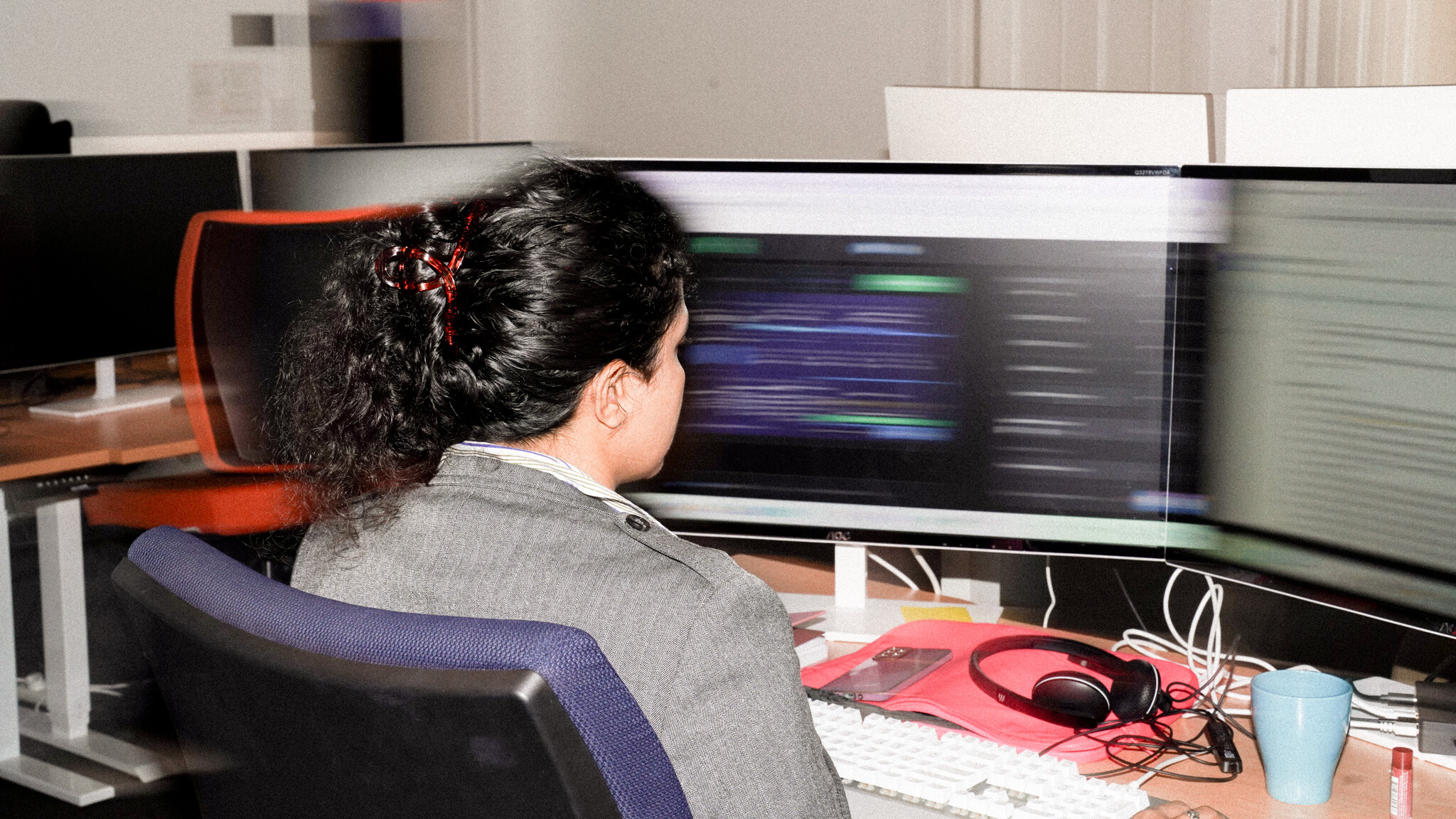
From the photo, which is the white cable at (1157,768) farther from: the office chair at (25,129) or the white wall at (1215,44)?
the office chair at (25,129)

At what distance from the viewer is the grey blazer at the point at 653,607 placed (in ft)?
2.09

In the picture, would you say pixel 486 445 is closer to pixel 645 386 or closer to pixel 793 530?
pixel 645 386

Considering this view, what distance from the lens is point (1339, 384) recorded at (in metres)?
1.04

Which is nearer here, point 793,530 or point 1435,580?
point 1435,580

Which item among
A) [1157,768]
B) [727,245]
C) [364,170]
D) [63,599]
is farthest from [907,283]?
[63,599]

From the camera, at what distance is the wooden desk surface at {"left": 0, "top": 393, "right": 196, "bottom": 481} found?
8.12 ft

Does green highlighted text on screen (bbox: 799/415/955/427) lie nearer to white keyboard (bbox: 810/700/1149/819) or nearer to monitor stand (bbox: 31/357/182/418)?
white keyboard (bbox: 810/700/1149/819)

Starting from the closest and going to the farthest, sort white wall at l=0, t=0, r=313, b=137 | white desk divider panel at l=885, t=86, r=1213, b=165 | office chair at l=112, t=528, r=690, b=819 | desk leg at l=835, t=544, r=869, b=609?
1. office chair at l=112, t=528, r=690, b=819
2. white desk divider panel at l=885, t=86, r=1213, b=165
3. desk leg at l=835, t=544, r=869, b=609
4. white wall at l=0, t=0, r=313, b=137

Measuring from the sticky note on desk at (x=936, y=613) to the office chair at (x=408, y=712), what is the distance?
888mm

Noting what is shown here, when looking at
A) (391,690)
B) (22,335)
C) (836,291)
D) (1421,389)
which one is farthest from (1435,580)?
(22,335)

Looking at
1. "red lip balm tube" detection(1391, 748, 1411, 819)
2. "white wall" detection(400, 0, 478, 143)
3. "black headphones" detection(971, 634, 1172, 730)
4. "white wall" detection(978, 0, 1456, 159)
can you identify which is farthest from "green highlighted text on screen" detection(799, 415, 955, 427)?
"white wall" detection(400, 0, 478, 143)

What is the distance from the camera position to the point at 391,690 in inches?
19.0

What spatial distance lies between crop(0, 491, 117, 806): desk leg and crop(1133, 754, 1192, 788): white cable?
2.16 metres

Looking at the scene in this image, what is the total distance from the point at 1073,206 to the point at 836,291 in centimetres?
23
